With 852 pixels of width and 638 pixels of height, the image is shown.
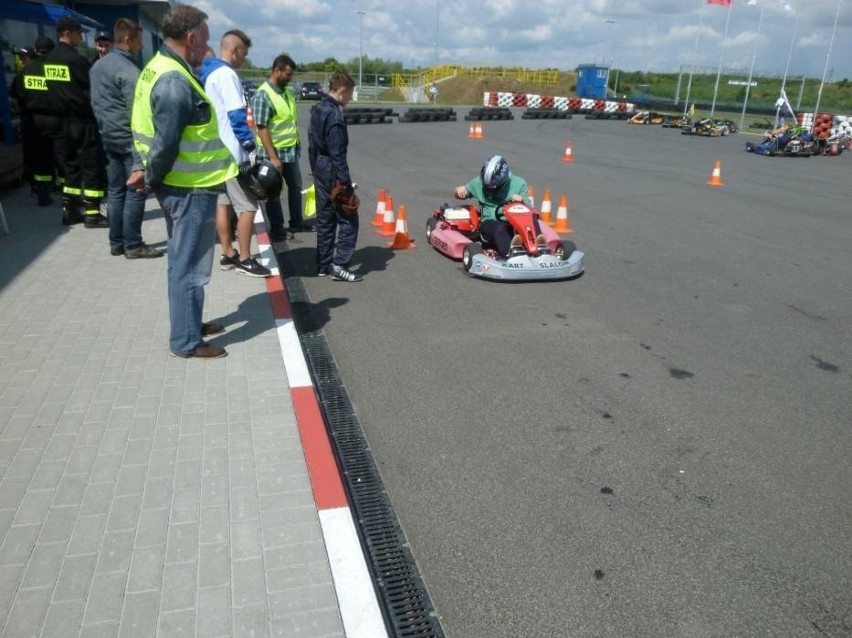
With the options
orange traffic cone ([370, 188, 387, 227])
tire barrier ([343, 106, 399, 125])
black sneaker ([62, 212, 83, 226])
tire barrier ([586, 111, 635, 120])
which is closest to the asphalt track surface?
orange traffic cone ([370, 188, 387, 227])

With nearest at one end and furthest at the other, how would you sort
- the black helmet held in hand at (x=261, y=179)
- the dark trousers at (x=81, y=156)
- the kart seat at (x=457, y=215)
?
1. the black helmet held in hand at (x=261, y=179)
2. the dark trousers at (x=81, y=156)
3. the kart seat at (x=457, y=215)

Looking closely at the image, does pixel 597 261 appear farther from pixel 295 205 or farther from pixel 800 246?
pixel 295 205

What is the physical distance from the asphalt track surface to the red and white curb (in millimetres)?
279

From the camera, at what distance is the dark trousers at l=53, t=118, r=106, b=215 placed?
7535mm

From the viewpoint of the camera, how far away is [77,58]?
734 centimetres

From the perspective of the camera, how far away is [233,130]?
5191mm

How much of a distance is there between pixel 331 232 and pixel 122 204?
2211 millimetres

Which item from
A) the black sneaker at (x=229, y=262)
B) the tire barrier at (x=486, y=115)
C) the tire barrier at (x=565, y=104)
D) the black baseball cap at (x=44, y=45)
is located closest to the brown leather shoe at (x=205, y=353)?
the black sneaker at (x=229, y=262)

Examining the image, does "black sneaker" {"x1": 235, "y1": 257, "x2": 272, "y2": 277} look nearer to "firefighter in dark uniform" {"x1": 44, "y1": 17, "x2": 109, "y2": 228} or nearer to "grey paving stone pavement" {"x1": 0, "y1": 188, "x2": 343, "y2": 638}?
"grey paving stone pavement" {"x1": 0, "y1": 188, "x2": 343, "y2": 638}

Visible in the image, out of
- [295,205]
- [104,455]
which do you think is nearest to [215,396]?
[104,455]

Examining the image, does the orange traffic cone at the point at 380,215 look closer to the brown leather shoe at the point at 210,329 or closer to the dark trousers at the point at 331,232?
the dark trousers at the point at 331,232

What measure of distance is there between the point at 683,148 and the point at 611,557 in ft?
74.4

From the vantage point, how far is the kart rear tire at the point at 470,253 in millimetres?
6902

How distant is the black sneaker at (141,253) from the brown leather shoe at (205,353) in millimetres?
2656
